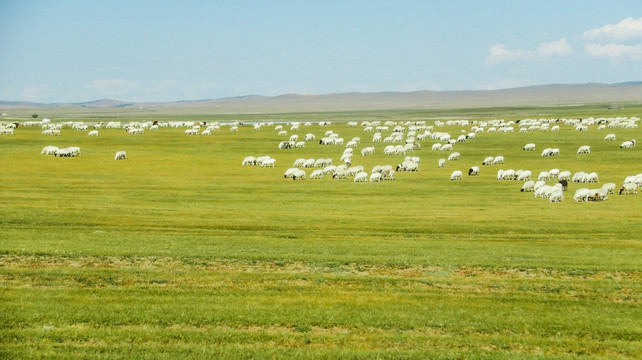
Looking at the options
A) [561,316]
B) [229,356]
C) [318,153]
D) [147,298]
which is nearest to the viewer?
[229,356]

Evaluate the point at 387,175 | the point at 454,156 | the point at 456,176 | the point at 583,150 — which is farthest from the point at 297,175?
the point at 583,150

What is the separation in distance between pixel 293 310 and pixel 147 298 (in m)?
3.93

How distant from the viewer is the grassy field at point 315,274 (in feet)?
41.3

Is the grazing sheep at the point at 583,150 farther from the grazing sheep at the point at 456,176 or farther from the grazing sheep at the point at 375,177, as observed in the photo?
the grazing sheep at the point at 375,177

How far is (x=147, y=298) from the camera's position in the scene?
15.4m

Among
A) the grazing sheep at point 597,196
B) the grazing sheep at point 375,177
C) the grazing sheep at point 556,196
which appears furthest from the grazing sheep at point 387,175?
the grazing sheep at point 597,196

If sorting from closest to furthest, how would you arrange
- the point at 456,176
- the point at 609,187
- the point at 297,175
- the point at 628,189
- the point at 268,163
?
the point at 609,187, the point at 628,189, the point at 456,176, the point at 297,175, the point at 268,163

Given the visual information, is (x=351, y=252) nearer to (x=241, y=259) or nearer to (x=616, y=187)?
(x=241, y=259)

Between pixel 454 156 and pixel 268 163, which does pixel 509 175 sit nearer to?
pixel 454 156

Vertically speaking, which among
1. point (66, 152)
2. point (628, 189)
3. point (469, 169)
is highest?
point (66, 152)

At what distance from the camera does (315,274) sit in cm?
1875

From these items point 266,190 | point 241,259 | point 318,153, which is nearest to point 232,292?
point 241,259

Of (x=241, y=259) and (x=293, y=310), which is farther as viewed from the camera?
(x=241, y=259)

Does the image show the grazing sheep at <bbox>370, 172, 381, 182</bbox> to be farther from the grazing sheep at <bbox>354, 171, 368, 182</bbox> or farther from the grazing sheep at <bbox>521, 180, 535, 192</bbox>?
the grazing sheep at <bbox>521, 180, 535, 192</bbox>
